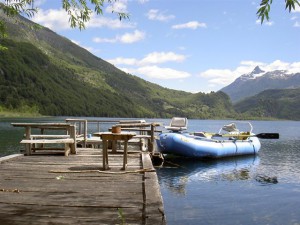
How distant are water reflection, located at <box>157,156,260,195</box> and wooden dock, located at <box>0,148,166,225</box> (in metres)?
9.37

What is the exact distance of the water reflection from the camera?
73.8 feet

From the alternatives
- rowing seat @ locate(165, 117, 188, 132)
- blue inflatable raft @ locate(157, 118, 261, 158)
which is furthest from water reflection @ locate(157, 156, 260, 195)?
rowing seat @ locate(165, 117, 188, 132)

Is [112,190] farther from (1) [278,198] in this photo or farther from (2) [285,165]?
(2) [285,165]

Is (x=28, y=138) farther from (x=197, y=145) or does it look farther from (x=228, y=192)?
(x=197, y=145)

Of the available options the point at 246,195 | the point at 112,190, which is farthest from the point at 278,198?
the point at 112,190

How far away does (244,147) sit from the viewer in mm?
35500

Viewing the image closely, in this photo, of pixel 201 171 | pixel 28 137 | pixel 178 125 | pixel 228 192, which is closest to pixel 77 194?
pixel 28 137

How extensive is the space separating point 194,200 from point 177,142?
11.2 m

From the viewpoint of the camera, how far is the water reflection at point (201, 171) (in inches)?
885

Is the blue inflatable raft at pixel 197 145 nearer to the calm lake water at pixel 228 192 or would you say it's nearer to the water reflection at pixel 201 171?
the water reflection at pixel 201 171

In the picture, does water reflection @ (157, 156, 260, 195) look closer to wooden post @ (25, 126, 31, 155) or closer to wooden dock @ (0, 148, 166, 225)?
wooden post @ (25, 126, 31, 155)

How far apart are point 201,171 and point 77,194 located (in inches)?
790

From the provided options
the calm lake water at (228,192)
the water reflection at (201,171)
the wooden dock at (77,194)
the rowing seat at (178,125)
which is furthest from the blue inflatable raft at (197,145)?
the wooden dock at (77,194)

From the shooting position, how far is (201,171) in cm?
2703
